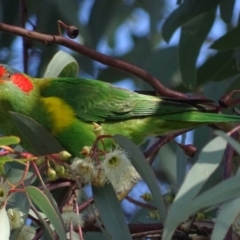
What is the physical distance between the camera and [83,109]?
7.84 feet

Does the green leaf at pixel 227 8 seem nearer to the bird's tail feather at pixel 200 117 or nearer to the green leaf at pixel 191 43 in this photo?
the green leaf at pixel 191 43

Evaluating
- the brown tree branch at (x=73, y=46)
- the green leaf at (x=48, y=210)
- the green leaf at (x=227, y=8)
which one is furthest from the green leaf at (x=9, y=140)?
the green leaf at (x=227, y=8)

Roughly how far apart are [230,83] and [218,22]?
564mm

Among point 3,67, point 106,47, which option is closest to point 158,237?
point 3,67

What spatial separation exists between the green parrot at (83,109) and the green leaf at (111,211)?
1.59 ft

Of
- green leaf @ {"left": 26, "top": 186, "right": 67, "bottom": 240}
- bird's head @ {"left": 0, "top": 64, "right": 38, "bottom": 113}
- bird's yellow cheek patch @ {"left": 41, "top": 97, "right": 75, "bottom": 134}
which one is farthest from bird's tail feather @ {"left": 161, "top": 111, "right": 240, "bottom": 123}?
green leaf @ {"left": 26, "top": 186, "right": 67, "bottom": 240}

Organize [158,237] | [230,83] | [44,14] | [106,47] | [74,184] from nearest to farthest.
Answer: [74,184], [158,237], [230,83], [44,14], [106,47]

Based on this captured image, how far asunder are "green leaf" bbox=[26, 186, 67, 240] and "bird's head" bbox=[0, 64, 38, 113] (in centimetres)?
77

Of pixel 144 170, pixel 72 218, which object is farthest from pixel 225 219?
pixel 72 218

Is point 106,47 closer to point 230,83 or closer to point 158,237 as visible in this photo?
point 230,83

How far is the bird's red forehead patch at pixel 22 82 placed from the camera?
94.7 inches

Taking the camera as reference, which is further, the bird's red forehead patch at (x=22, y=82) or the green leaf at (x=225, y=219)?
the bird's red forehead patch at (x=22, y=82)

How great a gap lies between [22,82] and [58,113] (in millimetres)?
191

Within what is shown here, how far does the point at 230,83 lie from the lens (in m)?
2.76
